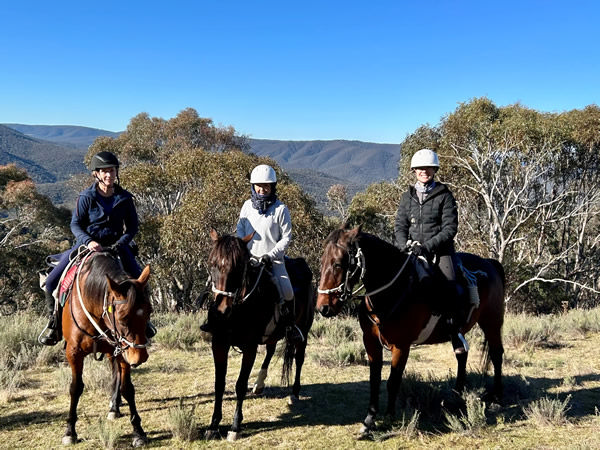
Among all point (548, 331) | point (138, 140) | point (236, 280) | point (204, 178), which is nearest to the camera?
point (236, 280)

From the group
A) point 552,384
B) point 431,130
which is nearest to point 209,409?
point 552,384

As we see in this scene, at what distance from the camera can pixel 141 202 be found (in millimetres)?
23172

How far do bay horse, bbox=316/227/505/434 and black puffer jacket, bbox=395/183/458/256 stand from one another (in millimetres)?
356

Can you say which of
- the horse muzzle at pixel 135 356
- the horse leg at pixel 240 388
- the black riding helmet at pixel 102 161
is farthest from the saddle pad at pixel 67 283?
the horse leg at pixel 240 388

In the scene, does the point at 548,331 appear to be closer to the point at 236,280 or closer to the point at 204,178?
the point at 236,280

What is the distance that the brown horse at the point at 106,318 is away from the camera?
3674mm

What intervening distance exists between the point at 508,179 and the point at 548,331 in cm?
1206

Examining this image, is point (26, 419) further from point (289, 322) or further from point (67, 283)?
point (289, 322)

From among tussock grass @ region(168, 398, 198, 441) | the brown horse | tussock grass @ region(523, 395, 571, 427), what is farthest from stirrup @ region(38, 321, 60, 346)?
tussock grass @ region(523, 395, 571, 427)

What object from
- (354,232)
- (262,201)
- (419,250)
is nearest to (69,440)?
Result: (262,201)

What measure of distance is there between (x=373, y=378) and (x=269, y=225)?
2022mm

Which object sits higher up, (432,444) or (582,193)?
(582,193)

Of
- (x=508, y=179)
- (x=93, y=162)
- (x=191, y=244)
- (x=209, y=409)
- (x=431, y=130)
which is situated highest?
(x=431, y=130)

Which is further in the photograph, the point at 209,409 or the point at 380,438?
the point at 209,409
